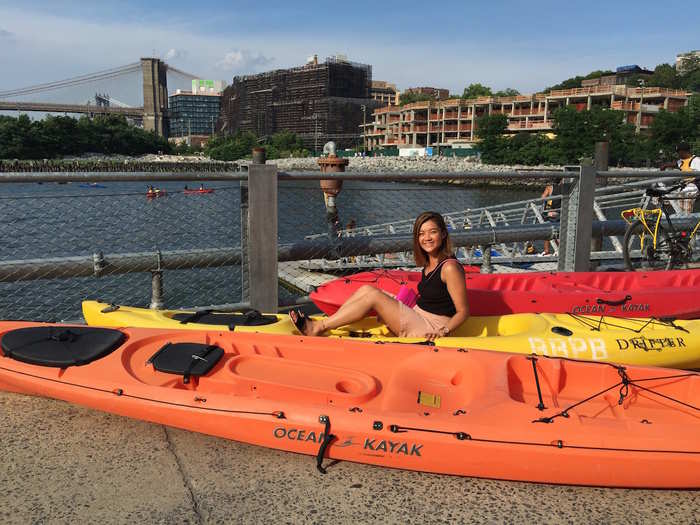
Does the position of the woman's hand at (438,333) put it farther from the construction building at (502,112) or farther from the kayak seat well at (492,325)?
the construction building at (502,112)

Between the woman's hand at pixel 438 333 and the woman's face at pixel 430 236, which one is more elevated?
the woman's face at pixel 430 236

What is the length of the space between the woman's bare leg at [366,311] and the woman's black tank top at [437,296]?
0.76ft

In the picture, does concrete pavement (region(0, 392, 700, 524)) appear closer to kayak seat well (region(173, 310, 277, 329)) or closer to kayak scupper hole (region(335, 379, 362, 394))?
kayak scupper hole (region(335, 379, 362, 394))

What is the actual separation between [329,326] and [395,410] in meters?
1.33

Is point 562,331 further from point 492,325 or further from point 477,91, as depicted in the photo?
point 477,91

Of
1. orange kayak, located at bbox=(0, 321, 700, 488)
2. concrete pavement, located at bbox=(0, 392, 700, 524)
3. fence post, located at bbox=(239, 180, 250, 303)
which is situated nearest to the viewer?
concrete pavement, located at bbox=(0, 392, 700, 524)

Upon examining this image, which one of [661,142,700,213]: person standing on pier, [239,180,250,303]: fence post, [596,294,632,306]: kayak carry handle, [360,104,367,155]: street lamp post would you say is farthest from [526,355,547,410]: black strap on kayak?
[360,104,367,155]: street lamp post

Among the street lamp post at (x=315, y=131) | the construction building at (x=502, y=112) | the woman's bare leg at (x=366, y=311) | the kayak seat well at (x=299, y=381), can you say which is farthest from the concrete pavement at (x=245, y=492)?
the street lamp post at (x=315, y=131)

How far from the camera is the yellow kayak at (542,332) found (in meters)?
3.74

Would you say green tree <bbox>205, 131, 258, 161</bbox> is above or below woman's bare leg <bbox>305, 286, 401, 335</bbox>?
above

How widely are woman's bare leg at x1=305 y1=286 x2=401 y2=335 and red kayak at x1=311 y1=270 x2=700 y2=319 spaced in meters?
0.71

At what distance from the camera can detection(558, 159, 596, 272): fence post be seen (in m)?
5.93

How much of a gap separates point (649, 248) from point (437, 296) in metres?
4.24

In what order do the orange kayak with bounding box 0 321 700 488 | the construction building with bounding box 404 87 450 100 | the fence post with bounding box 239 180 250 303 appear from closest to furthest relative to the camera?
the orange kayak with bounding box 0 321 700 488
the fence post with bounding box 239 180 250 303
the construction building with bounding box 404 87 450 100
